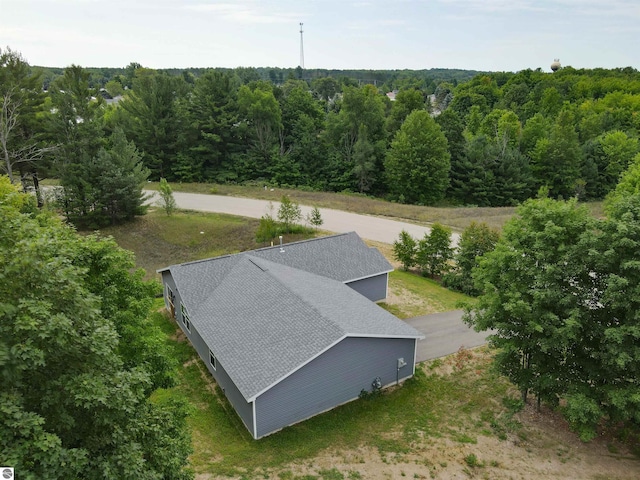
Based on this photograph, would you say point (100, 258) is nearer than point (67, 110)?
Yes

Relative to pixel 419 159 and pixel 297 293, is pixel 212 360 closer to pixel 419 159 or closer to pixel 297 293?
pixel 297 293

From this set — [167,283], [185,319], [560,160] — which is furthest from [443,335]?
[560,160]

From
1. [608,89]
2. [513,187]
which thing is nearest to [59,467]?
[513,187]

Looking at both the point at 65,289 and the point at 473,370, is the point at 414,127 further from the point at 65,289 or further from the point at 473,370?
the point at 65,289

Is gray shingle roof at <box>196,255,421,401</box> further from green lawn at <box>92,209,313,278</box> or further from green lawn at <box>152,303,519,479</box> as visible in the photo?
green lawn at <box>92,209,313,278</box>

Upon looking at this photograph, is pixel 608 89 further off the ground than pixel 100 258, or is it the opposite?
pixel 608 89

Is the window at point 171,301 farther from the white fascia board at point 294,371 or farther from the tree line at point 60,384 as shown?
the tree line at point 60,384

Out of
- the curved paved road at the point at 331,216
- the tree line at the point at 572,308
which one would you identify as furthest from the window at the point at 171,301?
the curved paved road at the point at 331,216

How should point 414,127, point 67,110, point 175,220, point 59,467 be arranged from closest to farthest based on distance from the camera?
point 59,467 < point 67,110 < point 175,220 < point 414,127
